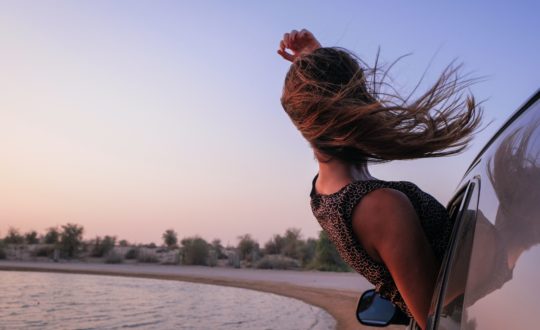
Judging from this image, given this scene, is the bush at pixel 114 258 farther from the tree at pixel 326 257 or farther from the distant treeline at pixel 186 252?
the tree at pixel 326 257

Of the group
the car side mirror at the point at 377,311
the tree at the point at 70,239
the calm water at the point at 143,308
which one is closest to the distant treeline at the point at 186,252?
the tree at the point at 70,239

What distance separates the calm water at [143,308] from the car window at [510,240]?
12.5 m

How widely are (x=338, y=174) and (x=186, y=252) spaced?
142 feet

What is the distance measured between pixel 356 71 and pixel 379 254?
586 mm

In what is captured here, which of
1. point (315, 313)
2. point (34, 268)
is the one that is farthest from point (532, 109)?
point (34, 268)

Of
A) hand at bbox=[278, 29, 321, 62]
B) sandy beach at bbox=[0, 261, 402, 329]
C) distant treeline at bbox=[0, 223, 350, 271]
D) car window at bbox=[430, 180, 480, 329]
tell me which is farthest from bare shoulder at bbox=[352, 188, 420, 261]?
distant treeline at bbox=[0, 223, 350, 271]

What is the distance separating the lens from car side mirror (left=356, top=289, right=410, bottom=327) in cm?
261

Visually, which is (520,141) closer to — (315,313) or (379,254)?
(379,254)

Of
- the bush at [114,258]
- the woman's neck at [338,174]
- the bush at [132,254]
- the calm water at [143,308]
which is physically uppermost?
the bush at [132,254]

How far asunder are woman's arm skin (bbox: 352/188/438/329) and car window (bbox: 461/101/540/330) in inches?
7.5

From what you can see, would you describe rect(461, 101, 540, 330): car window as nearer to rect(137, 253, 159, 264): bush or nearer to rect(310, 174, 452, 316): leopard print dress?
rect(310, 174, 452, 316): leopard print dress

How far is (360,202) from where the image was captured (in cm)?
168

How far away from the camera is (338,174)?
1918 mm

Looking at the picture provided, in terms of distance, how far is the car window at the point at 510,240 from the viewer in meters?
1.00
